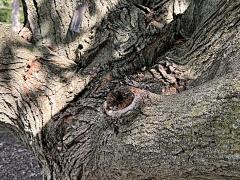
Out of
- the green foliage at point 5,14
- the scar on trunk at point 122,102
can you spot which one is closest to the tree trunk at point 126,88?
the scar on trunk at point 122,102

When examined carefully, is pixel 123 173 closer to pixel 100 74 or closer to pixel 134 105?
pixel 134 105

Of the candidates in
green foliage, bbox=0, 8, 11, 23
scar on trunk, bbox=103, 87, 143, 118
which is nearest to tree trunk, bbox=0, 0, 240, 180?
scar on trunk, bbox=103, 87, 143, 118

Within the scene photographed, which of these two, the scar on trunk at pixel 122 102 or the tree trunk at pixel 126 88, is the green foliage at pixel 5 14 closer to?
the tree trunk at pixel 126 88

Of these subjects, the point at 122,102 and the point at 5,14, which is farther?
the point at 5,14

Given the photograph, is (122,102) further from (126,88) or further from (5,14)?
(5,14)

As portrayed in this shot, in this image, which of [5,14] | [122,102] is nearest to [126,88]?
[122,102]

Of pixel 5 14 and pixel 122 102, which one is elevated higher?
pixel 122 102

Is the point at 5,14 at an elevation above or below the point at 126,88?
below

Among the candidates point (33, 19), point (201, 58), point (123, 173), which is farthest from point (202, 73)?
point (33, 19)

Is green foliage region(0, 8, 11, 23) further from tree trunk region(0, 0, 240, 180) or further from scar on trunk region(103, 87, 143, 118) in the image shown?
scar on trunk region(103, 87, 143, 118)
